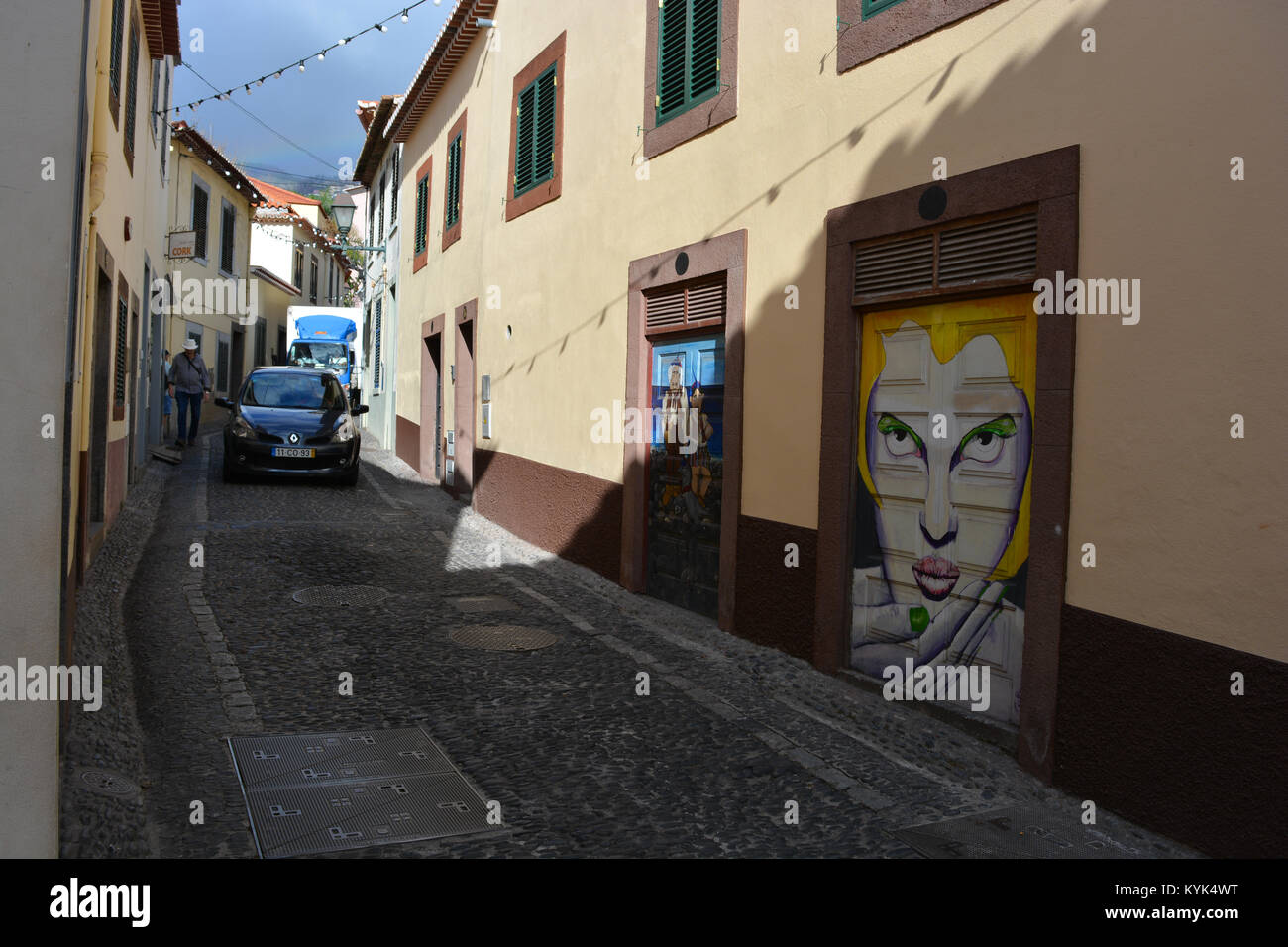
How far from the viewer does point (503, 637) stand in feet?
24.3

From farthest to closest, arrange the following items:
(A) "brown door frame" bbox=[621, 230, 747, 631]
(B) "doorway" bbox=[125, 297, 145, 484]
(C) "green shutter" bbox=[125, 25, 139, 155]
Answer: (B) "doorway" bbox=[125, 297, 145, 484], (C) "green shutter" bbox=[125, 25, 139, 155], (A) "brown door frame" bbox=[621, 230, 747, 631]

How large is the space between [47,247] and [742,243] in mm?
4989

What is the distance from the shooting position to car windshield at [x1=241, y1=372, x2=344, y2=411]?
613 inches

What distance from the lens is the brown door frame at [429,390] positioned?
58.6ft

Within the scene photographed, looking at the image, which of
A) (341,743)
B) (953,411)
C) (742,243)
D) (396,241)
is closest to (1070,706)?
(953,411)

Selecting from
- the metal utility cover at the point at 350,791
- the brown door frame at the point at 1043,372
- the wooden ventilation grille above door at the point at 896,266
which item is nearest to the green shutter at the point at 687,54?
the wooden ventilation grille above door at the point at 896,266

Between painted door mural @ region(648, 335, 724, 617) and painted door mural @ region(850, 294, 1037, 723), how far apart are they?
6.12ft

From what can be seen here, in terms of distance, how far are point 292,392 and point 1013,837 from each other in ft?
44.1

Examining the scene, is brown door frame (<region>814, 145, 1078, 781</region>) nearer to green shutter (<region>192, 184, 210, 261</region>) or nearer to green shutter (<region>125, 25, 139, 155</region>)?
green shutter (<region>125, 25, 139, 155</region>)

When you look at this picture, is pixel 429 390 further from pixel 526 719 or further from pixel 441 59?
pixel 526 719

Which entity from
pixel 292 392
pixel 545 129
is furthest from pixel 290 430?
pixel 545 129

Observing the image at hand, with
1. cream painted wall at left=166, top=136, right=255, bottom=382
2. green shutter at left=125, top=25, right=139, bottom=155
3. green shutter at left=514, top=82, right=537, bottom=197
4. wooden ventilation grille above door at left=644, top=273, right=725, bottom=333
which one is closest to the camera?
wooden ventilation grille above door at left=644, top=273, right=725, bottom=333

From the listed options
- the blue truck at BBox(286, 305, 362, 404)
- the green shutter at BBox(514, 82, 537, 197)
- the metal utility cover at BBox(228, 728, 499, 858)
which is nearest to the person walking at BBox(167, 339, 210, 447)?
the green shutter at BBox(514, 82, 537, 197)

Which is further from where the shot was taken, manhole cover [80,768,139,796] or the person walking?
the person walking
